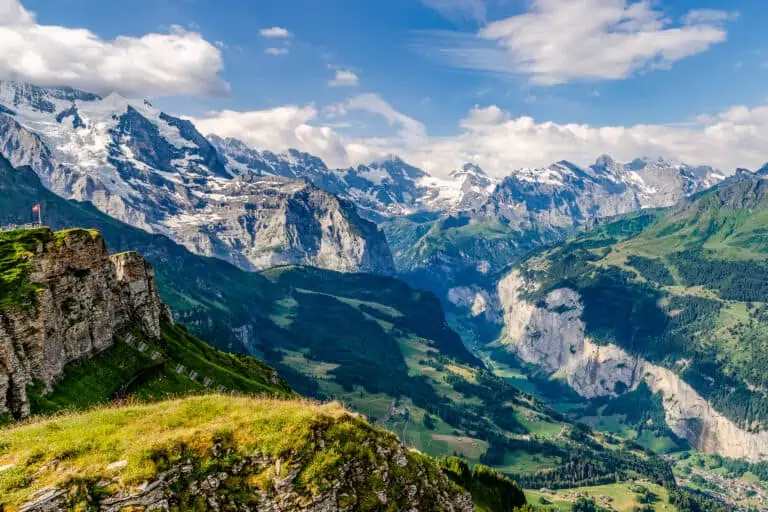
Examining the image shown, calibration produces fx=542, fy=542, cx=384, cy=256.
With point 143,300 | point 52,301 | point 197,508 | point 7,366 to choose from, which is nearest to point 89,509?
point 197,508

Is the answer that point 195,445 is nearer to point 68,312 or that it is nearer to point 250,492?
point 250,492

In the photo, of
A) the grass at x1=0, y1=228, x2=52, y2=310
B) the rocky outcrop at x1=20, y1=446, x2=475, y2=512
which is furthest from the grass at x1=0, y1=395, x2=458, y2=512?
the grass at x1=0, y1=228, x2=52, y2=310

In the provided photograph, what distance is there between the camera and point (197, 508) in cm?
2977

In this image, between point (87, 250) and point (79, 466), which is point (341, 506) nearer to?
point (79, 466)

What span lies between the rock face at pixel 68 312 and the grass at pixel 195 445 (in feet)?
77.4

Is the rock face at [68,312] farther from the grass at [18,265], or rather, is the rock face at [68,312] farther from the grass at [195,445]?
the grass at [195,445]

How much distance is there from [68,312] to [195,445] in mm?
47813

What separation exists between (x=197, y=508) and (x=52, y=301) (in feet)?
151

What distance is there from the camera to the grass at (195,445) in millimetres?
28531

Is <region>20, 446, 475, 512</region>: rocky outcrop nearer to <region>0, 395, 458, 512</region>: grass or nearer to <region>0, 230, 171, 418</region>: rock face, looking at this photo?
<region>0, 395, 458, 512</region>: grass

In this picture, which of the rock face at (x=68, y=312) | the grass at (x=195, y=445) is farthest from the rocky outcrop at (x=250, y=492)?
the rock face at (x=68, y=312)

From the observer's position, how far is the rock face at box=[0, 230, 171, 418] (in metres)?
53.2

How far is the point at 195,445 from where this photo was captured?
102 feet

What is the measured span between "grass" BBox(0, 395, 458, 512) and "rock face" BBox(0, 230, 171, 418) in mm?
23605
